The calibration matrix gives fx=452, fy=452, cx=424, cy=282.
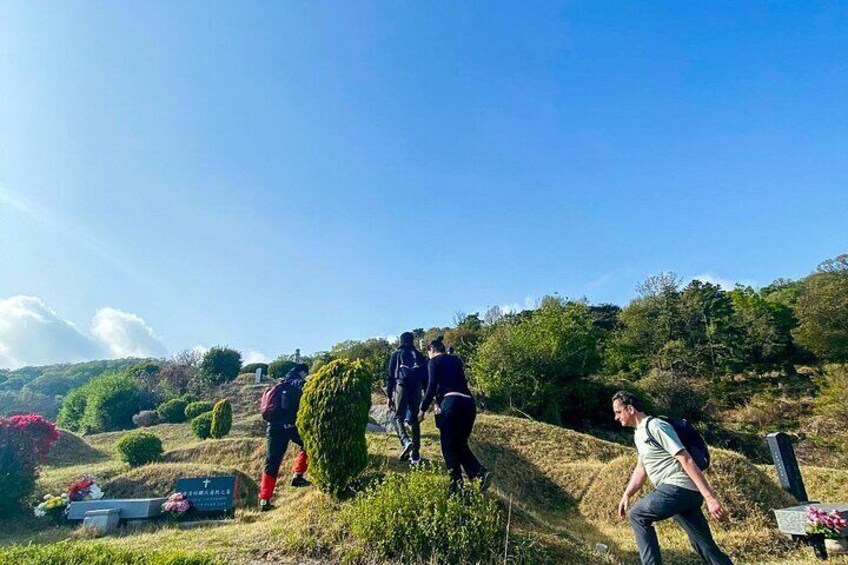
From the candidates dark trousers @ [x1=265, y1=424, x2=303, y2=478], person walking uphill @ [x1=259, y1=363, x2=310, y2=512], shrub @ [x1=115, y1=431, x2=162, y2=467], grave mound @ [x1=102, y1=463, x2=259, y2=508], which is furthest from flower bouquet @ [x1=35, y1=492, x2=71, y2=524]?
dark trousers @ [x1=265, y1=424, x2=303, y2=478]

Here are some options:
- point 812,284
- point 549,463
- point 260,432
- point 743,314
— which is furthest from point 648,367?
point 260,432

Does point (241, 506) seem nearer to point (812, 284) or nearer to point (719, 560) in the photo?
point (719, 560)

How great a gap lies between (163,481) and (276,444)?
116 inches

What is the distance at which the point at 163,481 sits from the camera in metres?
8.37

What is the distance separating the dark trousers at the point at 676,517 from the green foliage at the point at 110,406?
2084 cm

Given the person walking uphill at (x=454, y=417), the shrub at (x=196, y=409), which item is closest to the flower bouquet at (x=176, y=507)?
the person walking uphill at (x=454, y=417)

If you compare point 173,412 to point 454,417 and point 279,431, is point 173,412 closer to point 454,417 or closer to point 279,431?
point 279,431

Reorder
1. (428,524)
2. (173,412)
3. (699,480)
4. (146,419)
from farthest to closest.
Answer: (146,419), (173,412), (428,524), (699,480)

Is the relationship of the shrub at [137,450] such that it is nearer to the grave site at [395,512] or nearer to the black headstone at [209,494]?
the grave site at [395,512]

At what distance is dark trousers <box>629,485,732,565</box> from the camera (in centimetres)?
362

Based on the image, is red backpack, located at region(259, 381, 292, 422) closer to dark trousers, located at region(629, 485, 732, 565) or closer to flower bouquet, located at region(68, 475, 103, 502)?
flower bouquet, located at region(68, 475, 103, 502)

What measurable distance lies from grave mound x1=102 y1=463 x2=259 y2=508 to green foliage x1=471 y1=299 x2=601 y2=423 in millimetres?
11298

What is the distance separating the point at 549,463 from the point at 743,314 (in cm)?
2924

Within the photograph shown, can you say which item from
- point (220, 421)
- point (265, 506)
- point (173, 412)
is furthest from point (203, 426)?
point (265, 506)
